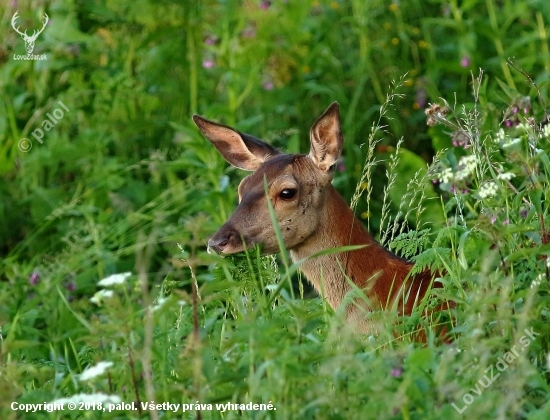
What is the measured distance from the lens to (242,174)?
603cm

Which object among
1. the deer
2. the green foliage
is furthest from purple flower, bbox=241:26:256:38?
the deer

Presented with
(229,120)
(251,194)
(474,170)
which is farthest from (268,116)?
(474,170)

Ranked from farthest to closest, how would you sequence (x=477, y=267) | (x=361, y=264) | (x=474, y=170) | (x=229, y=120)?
(x=229, y=120), (x=361, y=264), (x=474, y=170), (x=477, y=267)

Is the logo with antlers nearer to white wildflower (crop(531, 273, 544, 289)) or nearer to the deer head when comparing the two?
the deer head

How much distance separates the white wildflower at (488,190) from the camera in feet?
11.7

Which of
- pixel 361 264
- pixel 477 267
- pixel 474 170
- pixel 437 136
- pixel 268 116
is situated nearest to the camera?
pixel 477 267

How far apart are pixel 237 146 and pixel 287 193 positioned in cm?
57

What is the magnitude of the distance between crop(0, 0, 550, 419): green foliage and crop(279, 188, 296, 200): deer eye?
0.25 metres

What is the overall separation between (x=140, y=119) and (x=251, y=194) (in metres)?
2.59

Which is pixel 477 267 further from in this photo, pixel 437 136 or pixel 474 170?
pixel 437 136

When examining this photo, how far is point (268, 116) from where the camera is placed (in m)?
6.84

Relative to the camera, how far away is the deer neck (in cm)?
430

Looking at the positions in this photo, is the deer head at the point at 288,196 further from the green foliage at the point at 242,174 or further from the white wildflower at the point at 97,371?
the white wildflower at the point at 97,371

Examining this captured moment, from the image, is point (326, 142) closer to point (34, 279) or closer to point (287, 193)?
point (287, 193)
